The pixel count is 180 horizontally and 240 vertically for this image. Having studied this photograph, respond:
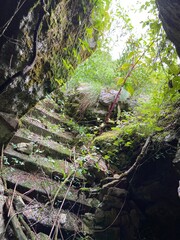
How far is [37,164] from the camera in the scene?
9.30ft

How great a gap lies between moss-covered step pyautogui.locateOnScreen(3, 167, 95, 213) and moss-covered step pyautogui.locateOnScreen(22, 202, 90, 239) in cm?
12

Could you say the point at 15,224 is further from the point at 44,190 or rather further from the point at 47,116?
the point at 47,116

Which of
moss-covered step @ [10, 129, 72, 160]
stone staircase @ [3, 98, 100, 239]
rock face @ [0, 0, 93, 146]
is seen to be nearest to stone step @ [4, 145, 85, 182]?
stone staircase @ [3, 98, 100, 239]

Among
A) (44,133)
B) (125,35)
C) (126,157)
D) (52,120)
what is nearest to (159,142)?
(126,157)

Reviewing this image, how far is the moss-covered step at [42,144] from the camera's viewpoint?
3027 mm

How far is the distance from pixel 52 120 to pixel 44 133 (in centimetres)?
67

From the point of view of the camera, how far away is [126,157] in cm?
320

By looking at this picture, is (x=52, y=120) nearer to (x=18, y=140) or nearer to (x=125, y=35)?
(x=18, y=140)

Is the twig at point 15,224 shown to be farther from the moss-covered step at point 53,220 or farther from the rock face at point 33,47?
the rock face at point 33,47

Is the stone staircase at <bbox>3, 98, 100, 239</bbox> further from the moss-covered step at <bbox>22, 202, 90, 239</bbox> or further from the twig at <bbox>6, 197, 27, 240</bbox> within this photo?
the twig at <bbox>6, 197, 27, 240</bbox>

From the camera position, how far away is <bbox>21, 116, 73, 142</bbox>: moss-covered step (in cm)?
343

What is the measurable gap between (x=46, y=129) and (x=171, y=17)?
2662 mm

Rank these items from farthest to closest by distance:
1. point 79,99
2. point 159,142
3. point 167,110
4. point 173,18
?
point 79,99, point 167,110, point 159,142, point 173,18

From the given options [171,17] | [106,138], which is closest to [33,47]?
[171,17]
